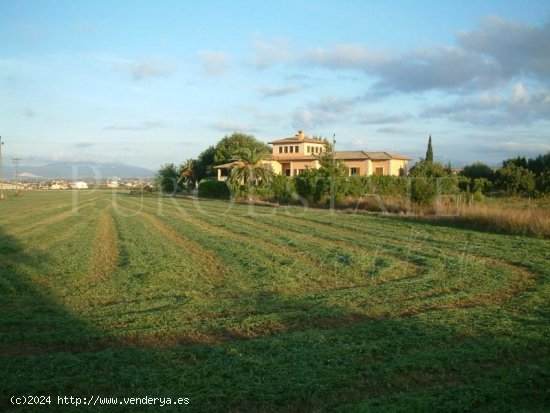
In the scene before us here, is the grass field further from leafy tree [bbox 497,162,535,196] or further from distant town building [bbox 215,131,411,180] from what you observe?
distant town building [bbox 215,131,411,180]

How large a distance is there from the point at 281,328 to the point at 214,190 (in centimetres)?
5034

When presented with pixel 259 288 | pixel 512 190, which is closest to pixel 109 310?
pixel 259 288

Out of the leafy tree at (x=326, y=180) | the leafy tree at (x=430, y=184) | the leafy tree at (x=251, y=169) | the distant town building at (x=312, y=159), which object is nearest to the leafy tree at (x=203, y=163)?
the distant town building at (x=312, y=159)

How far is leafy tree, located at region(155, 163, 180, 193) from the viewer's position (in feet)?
278

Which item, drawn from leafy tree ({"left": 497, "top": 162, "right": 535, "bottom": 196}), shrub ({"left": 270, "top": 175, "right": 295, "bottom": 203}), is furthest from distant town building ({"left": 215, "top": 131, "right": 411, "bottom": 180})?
leafy tree ({"left": 497, "top": 162, "right": 535, "bottom": 196})

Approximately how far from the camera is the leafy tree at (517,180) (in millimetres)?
38781

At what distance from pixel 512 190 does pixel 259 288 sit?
36045 millimetres

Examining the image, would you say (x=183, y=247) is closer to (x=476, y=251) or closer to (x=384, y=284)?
(x=384, y=284)

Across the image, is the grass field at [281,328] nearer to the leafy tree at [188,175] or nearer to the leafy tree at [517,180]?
the leafy tree at [517,180]

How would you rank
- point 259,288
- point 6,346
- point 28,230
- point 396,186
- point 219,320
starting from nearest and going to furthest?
point 6,346, point 219,320, point 259,288, point 28,230, point 396,186

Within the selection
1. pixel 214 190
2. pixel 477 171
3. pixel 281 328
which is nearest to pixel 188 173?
pixel 214 190

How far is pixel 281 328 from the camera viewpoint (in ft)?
23.5

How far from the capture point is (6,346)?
21.1 feet

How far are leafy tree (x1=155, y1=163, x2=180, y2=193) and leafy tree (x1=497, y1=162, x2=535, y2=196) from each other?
178ft
